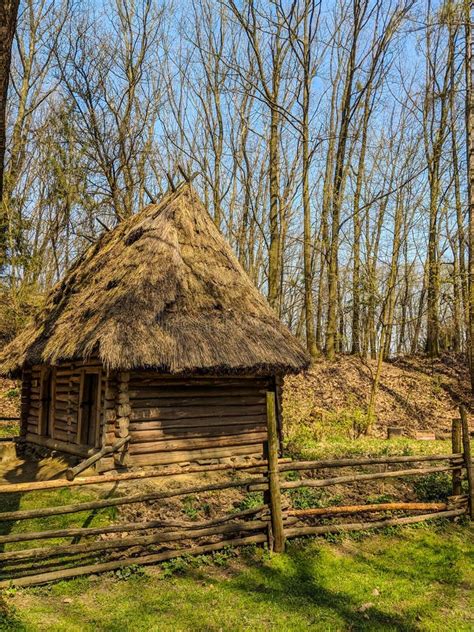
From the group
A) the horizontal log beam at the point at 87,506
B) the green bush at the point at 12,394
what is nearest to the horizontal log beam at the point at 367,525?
the horizontal log beam at the point at 87,506

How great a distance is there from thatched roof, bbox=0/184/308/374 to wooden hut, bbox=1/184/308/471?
3 centimetres

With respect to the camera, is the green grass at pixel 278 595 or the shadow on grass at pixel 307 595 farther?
the shadow on grass at pixel 307 595

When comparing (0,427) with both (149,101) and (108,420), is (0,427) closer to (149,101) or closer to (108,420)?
(108,420)

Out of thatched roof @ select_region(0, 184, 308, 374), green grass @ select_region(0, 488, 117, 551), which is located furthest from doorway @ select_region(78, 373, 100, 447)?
green grass @ select_region(0, 488, 117, 551)

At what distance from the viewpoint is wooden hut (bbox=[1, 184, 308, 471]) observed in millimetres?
10117

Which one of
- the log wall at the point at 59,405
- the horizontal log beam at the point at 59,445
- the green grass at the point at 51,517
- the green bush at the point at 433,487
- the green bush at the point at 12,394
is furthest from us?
the green bush at the point at 12,394

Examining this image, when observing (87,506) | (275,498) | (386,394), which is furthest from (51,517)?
(386,394)

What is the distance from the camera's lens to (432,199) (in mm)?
21562

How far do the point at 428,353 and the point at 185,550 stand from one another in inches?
754

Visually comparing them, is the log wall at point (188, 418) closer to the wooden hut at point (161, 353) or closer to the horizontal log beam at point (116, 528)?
the wooden hut at point (161, 353)

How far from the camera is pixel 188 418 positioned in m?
11.0

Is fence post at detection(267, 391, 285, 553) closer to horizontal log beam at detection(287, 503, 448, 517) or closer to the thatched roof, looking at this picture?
horizontal log beam at detection(287, 503, 448, 517)

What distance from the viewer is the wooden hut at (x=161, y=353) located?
398 inches

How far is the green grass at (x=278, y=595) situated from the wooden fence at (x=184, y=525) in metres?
0.16
